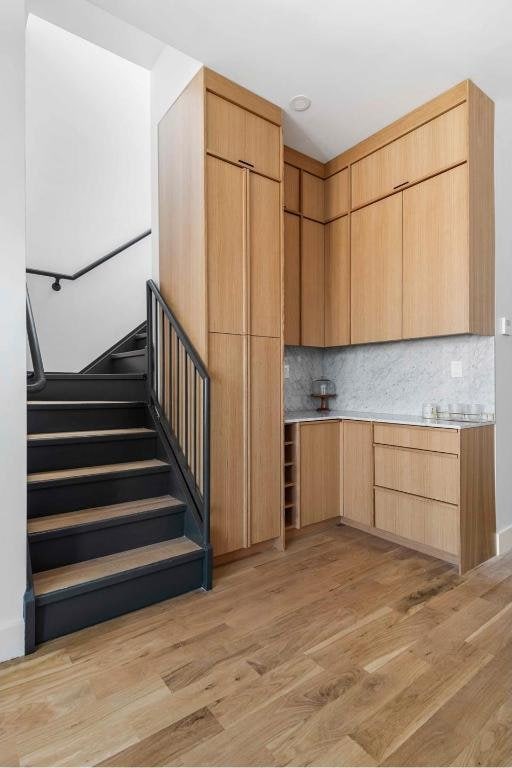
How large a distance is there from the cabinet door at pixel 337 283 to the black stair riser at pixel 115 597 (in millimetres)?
2138

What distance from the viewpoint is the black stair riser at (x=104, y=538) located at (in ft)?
6.58

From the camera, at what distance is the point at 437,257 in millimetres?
2770

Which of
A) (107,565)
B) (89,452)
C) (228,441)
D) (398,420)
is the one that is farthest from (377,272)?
A: (107,565)

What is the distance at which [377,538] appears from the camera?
3000 mm

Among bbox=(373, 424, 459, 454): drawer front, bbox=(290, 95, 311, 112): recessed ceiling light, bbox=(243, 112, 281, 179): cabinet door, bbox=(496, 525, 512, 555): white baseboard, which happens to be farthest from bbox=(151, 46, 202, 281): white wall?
bbox=(496, 525, 512, 555): white baseboard

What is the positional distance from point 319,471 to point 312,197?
7.56ft

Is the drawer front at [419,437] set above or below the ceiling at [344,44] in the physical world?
below

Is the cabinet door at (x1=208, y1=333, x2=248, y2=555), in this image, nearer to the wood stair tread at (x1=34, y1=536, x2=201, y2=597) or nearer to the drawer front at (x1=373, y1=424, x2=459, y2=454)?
the wood stair tread at (x1=34, y1=536, x2=201, y2=597)

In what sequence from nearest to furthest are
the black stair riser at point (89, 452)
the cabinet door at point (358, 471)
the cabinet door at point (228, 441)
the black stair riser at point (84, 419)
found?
1. the black stair riser at point (89, 452)
2. the cabinet door at point (228, 441)
3. the black stair riser at point (84, 419)
4. the cabinet door at point (358, 471)

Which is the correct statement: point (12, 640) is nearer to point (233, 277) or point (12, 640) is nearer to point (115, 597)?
point (115, 597)

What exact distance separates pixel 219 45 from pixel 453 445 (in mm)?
2688

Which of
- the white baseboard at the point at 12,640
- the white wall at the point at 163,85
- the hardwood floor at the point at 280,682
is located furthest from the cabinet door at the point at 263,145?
the white baseboard at the point at 12,640

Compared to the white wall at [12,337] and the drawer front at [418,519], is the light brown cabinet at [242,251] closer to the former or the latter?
the white wall at [12,337]

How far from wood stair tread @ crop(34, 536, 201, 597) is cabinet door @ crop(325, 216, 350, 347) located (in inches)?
82.0
